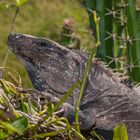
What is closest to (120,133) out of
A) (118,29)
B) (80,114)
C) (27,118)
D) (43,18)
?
(27,118)

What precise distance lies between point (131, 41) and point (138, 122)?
3.71 ft

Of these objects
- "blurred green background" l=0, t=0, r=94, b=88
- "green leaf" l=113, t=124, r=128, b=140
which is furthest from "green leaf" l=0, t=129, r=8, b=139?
"blurred green background" l=0, t=0, r=94, b=88

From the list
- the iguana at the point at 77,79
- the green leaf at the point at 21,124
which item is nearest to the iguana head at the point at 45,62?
the iguana at the point at 77,79

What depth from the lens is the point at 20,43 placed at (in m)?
3.04

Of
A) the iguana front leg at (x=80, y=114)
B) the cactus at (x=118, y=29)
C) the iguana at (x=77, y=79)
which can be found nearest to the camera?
the iguana front leg at (x=80, y=114)

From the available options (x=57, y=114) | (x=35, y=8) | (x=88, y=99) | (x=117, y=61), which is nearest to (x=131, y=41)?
(x=117, y=61)

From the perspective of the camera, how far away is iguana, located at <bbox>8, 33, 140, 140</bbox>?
2.98 m

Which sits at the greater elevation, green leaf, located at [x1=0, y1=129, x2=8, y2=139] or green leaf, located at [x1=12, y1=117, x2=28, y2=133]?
green leaf, located at [x1=12, y1=117, x2=28, y2=133]

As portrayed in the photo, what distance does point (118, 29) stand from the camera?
14.0 feet

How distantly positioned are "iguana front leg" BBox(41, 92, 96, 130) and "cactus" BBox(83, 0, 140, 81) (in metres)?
1.33

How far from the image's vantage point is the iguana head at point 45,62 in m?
3.03

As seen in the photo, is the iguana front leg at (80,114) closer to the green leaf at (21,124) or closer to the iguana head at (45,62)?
the iguana head at (45,62)

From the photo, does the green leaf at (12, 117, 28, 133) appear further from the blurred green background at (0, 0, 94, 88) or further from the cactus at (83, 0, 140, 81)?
the blurred green background at (0, 0, 94, 88)

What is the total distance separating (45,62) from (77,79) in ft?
0.57
